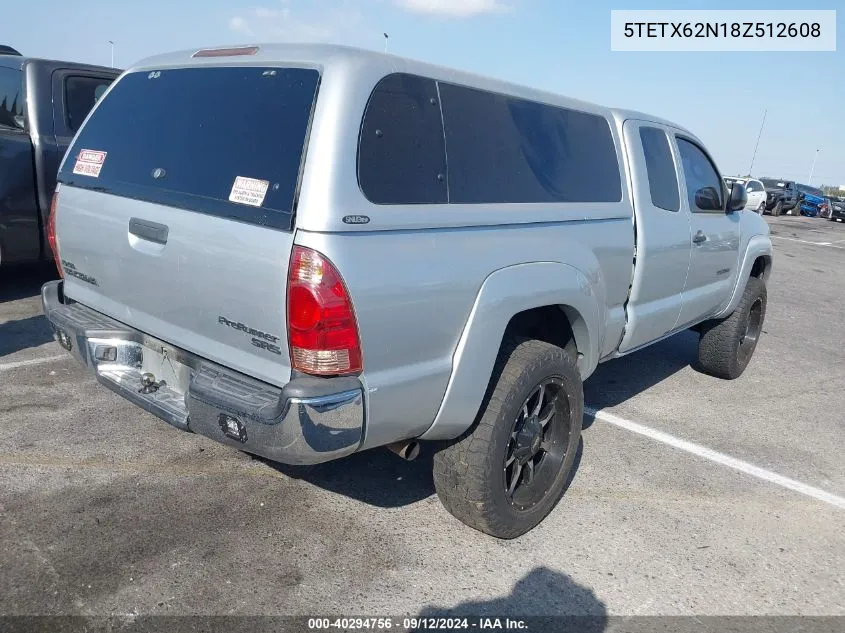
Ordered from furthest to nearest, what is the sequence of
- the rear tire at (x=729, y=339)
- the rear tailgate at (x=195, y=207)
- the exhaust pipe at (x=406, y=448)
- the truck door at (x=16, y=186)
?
the truck door at (x=16, y=186), the rear tire at (x=729, y=339), the exhaust pipe at (x=406, y=448), the rear tailgate at (x=195, y=207)

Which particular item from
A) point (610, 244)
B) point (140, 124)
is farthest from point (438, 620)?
point (140, 124)

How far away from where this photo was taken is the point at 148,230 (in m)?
2.81

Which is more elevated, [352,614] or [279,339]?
[279,339]

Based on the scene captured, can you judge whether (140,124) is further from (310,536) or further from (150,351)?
(310,536)

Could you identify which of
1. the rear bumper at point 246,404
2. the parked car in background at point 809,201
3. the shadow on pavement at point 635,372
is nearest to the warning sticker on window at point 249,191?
the rear bumper at point 246,404

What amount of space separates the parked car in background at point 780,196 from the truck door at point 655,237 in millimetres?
28861

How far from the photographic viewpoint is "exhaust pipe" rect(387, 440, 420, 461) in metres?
2.87

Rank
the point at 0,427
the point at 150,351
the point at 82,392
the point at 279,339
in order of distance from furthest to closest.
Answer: the point at 82,392 → the point at 0,427 → the point at 150,351 → the point at 279,339

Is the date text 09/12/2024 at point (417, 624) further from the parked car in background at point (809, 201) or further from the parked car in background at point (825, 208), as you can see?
the parked car in background at point (825, 208)

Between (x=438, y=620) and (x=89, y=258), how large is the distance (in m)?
2.11

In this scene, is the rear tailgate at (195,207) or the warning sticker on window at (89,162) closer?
the rear tailgate at (195,207)

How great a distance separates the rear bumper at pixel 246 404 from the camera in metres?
2.39

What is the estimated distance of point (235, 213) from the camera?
252cm

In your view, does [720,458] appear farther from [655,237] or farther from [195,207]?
[195,207]
